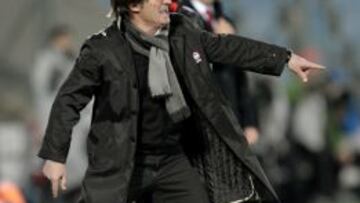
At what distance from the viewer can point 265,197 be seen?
26.2 feet

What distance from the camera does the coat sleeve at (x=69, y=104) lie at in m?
7.54

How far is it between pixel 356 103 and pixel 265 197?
29.7 feet

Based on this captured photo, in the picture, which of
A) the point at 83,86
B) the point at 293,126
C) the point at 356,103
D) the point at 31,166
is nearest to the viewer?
the point at 83,86

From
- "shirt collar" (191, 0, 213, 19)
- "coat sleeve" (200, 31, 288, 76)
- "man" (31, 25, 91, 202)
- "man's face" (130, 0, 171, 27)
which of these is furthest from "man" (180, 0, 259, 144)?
"man" (31, 25, 91, 202)

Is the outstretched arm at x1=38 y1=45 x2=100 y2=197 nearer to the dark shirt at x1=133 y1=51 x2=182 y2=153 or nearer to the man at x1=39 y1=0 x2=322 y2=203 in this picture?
the man at x1=39 y1=0 x2=322 y2=203

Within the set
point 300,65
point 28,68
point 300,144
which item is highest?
point 300,65

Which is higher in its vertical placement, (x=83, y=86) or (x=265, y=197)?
(x=83, y=86)

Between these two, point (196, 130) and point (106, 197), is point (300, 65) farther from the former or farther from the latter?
point (106, 197)

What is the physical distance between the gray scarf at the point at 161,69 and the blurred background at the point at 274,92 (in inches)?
212

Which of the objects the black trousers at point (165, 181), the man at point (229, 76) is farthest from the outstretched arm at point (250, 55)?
the man at point (229, 76)

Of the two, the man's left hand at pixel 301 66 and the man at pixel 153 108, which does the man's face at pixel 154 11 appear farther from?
the man's left hand at pixel 301 66

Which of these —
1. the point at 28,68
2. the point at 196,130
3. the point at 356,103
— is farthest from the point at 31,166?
the point at 196,130

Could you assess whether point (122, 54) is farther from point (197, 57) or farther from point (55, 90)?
point (55, 90)

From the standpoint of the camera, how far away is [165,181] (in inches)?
308
